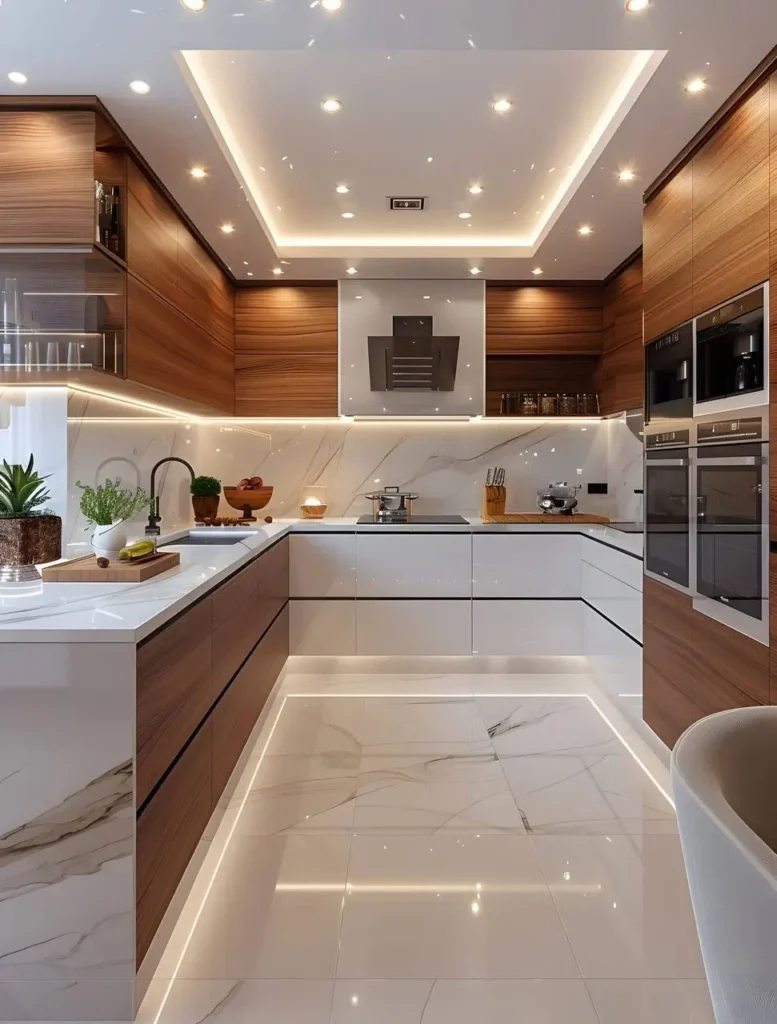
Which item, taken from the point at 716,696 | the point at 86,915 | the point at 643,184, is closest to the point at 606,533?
the point at 716,696

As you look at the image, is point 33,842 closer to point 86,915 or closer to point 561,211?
point 86,915

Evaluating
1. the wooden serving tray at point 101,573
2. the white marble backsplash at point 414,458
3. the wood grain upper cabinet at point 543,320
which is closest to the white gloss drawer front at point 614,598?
the white marble backsplash at point 414,458

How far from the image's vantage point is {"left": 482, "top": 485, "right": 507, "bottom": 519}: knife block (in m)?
4.25

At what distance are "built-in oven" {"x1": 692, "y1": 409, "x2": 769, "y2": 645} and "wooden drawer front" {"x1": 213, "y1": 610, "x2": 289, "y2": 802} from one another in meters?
1.66

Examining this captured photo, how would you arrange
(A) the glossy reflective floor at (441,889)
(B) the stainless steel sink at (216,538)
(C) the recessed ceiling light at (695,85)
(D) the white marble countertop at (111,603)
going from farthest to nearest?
1. (B) the stainless steel sink at (216,538)
2. (C) the recessed ceiling light at (695,85)
3. (A) the glossy reflective floor at (441,889)
4. (D) the white marble countertop at (111,603)

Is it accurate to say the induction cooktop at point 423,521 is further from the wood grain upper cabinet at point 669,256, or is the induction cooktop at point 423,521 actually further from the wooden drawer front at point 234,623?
the wood grain upper cabinet at point 669,256

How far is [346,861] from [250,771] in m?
0.72

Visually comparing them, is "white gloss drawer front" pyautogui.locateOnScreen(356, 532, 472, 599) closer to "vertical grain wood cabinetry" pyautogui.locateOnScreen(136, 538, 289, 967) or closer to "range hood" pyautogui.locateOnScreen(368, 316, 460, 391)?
"range hood" pyautogui.locateOnScreen(368, 316, 460, 391)

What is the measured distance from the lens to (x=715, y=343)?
225cm

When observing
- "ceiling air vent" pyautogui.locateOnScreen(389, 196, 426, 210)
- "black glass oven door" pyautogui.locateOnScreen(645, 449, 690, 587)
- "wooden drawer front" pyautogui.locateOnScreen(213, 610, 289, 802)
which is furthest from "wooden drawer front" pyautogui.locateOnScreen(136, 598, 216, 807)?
"ceiling air vent" pyautogui.locateOnScreen(389, 196, 426, 210)

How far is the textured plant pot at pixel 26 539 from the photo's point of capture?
1.97 m

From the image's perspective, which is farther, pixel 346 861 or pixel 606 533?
pixel 606 533

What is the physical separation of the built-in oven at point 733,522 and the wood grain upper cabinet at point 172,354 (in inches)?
81.2

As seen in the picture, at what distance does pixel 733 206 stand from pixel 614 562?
170 centimetres
